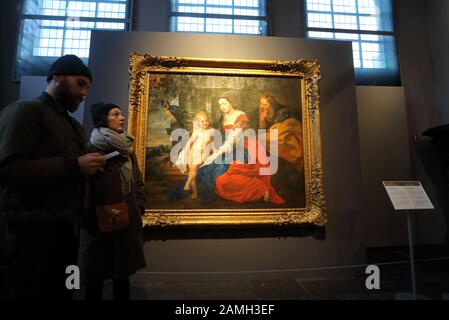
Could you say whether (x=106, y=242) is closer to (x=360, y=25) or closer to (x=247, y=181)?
(x=247, y=181)

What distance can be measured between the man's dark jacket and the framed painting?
1766 mm

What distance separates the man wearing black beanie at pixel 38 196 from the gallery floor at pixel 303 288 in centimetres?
174

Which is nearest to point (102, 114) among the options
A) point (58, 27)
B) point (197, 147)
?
point (197, 147)

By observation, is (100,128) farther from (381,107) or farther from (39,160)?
(381,107)

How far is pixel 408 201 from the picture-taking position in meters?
2.35

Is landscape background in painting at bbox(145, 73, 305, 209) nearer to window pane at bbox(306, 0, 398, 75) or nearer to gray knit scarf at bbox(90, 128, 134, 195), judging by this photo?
gray knit scarf at bbox(90, 128, 134, 195)

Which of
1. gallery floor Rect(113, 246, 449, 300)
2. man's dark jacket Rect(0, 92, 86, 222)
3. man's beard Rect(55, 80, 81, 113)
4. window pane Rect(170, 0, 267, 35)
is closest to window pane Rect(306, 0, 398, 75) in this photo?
window pane Rect(170, 0, 267, 35)

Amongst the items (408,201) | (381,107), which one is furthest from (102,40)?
(381,107)

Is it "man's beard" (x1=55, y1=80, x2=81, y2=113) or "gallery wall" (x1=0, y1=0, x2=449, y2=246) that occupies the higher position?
"gallery wall" (x1=0, y1=0, x2=449, y2=246)

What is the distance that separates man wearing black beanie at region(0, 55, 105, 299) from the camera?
1.18m

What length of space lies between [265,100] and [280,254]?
2.18 metres

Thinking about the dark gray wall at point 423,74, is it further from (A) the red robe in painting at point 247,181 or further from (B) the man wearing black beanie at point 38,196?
(B) the man wearing black beanie at point 38,196

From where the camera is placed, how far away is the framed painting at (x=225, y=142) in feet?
10.4
